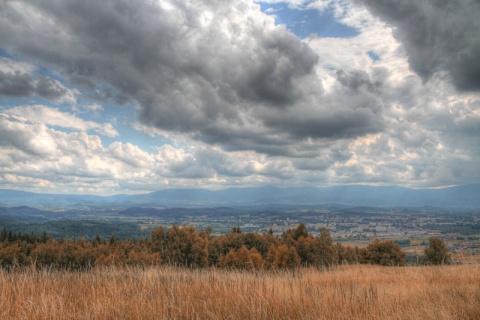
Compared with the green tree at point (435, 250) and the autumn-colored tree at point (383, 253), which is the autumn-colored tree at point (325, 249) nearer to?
the autumn-colored tree at point (383, 253)

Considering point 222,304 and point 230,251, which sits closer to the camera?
point 222,304

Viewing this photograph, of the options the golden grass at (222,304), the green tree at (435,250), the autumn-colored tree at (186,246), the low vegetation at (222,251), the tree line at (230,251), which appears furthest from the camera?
the autumn-colored tree at (186,246)

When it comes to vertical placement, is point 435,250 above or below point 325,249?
above

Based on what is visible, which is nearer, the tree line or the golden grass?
the golden grass

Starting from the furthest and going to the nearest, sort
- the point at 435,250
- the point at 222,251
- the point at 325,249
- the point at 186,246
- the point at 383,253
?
the point at 222,251 → the point at 186,246 → the point at 383,253 → the point at 325,249 → the point at 435,250

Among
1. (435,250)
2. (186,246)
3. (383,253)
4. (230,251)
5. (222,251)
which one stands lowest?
(222,251)

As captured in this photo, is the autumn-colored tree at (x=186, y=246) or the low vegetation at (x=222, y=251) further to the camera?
the autumn-colored tree at (x=186, y=246)

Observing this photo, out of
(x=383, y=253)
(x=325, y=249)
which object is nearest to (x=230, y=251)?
(x=325, y=249)

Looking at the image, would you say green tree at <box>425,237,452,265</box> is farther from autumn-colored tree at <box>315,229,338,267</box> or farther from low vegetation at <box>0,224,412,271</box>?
autumn-colored tree at <box>315,229,338,267</box>

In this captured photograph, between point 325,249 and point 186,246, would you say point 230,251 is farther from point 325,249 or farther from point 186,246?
point 325,249

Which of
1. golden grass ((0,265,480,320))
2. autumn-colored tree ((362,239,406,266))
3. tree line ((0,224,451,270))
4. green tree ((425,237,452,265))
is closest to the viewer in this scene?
golden grass ((0,265,480,320))

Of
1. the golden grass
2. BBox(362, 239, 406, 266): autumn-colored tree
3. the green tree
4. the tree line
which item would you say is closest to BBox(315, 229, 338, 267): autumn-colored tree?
the tree line

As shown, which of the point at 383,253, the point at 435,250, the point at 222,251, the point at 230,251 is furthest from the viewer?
the point at 222,251

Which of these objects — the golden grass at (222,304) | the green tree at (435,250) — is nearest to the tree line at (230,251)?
the green tree at (435,250)
